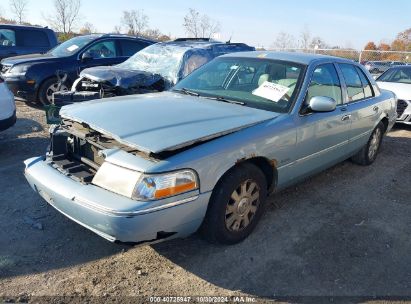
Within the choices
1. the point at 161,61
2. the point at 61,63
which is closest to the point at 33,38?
the point at 61,63

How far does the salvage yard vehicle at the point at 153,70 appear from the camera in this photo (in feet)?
20.4

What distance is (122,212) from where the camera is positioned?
8.35ft

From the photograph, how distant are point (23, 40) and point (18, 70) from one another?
12.4 feet

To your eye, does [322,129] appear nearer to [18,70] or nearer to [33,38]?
[18,70]

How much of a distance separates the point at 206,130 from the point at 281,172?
101 cm

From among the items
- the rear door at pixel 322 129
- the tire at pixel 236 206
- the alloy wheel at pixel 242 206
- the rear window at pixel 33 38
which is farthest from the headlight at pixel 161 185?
the rear window at pixel 33 38

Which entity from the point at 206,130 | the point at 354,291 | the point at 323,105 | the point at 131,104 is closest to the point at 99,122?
the point at 131,104

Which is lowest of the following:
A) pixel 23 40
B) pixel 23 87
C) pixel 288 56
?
pixel 23 87

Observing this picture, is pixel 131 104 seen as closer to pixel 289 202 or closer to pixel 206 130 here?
pixel 206 130

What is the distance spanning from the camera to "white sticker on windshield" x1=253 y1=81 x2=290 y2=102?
12.5ft

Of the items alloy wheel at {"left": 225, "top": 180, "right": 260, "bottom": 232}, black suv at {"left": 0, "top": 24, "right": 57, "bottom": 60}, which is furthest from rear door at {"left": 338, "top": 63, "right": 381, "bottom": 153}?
black suv at {"left": 0, "top": 24, "right": 57, "bottom": 60}

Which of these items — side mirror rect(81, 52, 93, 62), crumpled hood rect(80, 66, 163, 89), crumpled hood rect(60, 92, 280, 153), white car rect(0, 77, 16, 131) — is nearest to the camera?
crumpled hood rect(60, 92, 280, 153)

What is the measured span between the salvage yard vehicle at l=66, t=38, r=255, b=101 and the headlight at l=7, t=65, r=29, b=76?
7.92 ft

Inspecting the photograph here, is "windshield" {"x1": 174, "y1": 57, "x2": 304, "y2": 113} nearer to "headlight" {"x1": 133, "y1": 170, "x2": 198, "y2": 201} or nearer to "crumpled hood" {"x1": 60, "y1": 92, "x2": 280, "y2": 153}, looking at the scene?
"crumpled hood" {"x1": 60, "y1": 92, "x2": 280, "y2": 153}
